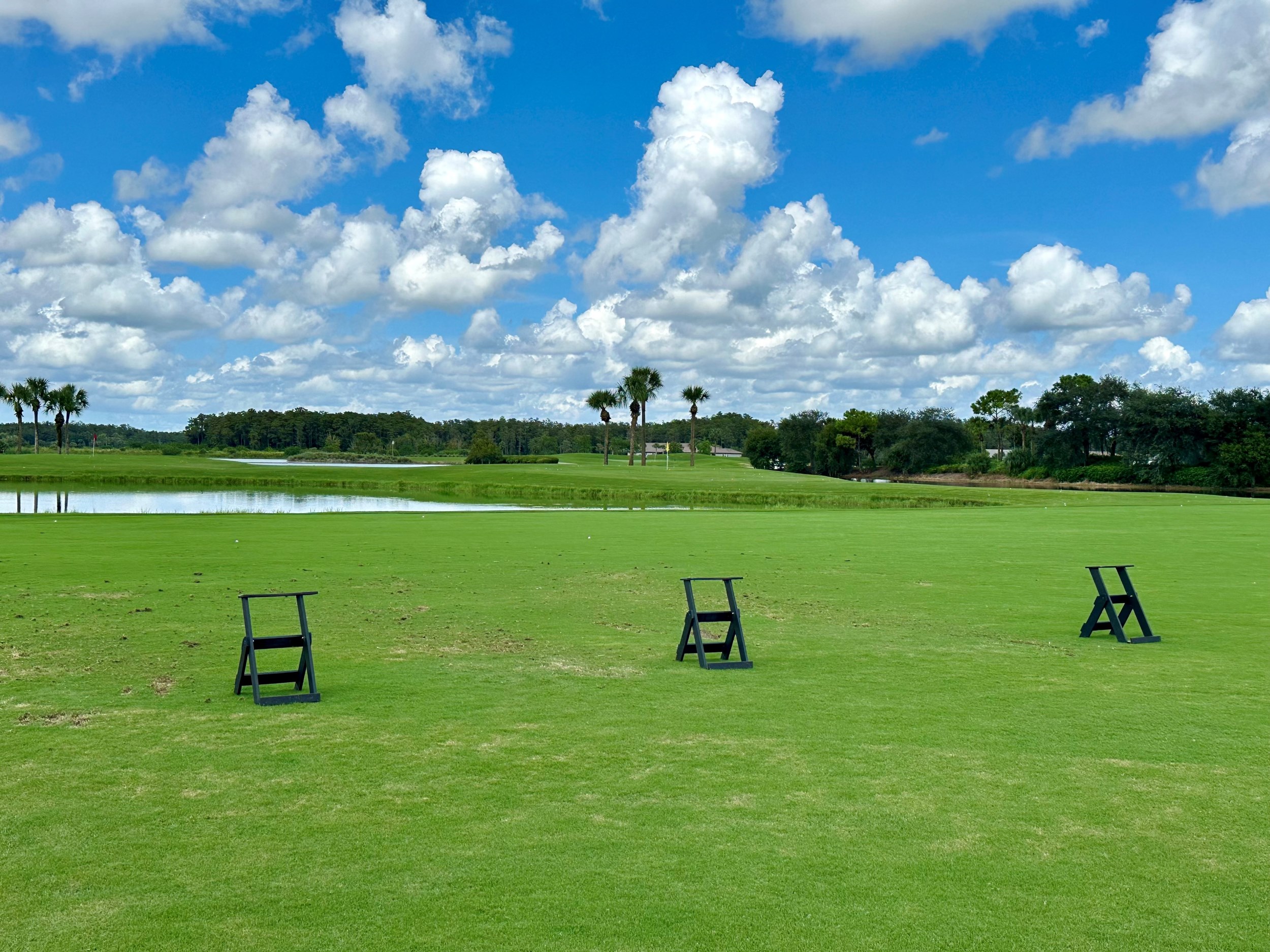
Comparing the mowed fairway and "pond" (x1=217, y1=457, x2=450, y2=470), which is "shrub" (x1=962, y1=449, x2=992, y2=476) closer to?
"pond" (x1=217, y1=457, x2=450, y2=470)

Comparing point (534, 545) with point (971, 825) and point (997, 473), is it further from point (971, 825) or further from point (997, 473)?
point (997, 473)

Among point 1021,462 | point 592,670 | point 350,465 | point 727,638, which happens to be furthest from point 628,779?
point 350,465

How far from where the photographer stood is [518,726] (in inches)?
395

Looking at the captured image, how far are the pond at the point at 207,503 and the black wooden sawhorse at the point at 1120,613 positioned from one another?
37.3m

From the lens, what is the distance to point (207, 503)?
6625 centimetres

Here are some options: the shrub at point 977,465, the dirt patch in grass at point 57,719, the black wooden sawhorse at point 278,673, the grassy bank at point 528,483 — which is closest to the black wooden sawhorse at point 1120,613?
the black wooden sawhorse at point 278,673

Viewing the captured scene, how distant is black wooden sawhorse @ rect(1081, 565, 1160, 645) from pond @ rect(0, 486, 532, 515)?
1467 inches

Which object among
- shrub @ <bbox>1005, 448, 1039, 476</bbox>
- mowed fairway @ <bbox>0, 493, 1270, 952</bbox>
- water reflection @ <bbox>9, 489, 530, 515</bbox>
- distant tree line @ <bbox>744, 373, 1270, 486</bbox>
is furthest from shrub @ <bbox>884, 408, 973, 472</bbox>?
mowed fairway @ <bbox>0, 493, 1270, 952</bbox>

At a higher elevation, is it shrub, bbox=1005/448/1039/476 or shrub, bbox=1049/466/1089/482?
shrub, bbox=1005/448/1039/476

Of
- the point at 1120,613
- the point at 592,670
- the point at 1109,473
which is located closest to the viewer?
the point at 592,670

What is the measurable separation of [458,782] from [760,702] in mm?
3988

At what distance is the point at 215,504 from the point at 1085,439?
102120mm

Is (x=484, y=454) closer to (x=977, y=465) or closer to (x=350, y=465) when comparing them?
(x=350, y=465)

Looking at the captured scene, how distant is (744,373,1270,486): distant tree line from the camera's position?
105 m
